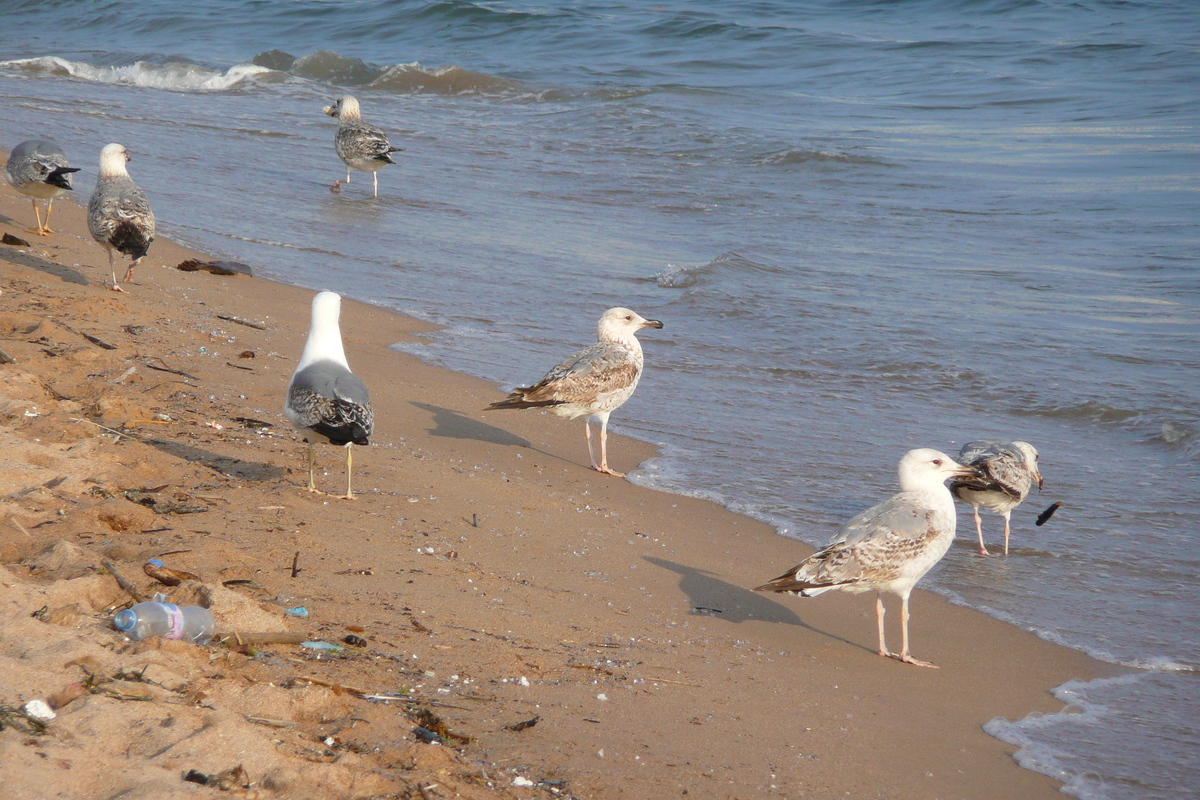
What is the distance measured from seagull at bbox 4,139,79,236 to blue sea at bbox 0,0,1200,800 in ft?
2.76

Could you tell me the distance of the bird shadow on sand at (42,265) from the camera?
807 centimetres

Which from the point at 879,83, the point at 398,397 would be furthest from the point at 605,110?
Result: the point at 398,397

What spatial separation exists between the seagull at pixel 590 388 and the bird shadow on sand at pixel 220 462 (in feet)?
5.46

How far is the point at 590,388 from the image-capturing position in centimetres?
680

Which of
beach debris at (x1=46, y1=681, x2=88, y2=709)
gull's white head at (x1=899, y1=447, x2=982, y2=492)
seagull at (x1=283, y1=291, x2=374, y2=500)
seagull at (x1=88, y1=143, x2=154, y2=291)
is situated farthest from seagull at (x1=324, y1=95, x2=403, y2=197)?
beach debris at (x1=46, y1=681, x2=88, y2=709)

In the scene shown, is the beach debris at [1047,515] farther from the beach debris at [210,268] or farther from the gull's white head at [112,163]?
the gull's white head at [112,163]

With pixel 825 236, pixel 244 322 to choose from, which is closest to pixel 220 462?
pixel 244 322

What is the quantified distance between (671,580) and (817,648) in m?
0.75

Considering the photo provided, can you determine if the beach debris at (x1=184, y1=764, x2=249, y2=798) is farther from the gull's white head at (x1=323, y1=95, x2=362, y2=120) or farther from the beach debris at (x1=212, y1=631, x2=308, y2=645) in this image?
the gull's white head at (x1=323, y1=95, x2=362, y2=120)

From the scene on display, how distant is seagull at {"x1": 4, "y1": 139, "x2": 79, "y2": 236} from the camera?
29.8 feet

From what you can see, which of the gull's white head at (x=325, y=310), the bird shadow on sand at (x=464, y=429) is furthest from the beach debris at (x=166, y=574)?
the bird shadow on sand at (x=464, y=429)

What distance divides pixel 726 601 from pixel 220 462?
2.44 m

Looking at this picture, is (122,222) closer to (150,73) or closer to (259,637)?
(259,637)

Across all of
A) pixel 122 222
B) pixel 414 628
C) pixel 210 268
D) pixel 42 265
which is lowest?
pixel 414 628
